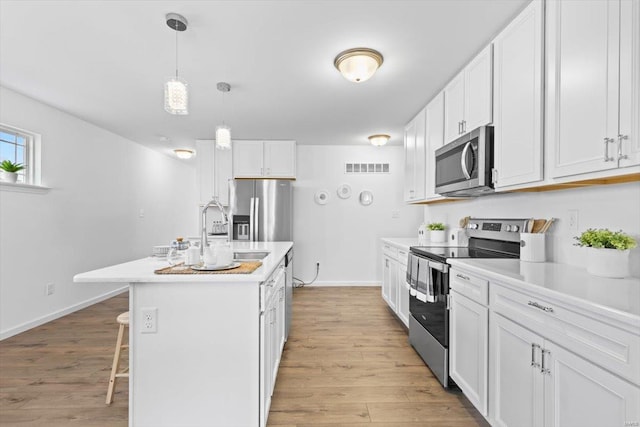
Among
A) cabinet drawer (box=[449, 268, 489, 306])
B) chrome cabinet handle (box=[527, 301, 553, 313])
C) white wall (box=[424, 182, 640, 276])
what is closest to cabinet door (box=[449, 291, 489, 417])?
cabinet drawer (box=[449, 268, 489, 306])

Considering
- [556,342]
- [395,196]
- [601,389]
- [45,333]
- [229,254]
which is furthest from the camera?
[395,196]

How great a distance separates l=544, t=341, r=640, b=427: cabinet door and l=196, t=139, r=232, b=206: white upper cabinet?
4.32 metres

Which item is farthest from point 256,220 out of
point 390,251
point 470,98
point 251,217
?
point 470,98

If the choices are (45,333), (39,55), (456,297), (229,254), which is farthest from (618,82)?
(45,333)

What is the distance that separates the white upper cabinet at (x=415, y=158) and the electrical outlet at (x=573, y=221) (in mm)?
1578

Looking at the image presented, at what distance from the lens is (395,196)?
5340mm

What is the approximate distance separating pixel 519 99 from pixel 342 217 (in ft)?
12.0

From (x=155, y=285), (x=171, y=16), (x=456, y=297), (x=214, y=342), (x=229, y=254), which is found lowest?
(x=214, y=342)

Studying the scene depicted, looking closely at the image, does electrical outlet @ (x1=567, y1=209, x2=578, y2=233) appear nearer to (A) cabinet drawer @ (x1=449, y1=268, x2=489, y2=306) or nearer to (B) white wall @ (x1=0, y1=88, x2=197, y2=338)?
(A) cabinet drawer @ (x1=449, y1=268, x2=489, y2=306)

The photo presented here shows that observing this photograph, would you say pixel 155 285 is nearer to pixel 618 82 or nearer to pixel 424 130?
pixel 618 82

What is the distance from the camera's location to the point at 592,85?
4.45 ft

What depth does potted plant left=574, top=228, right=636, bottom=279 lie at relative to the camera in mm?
1334

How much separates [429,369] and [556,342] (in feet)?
4.76

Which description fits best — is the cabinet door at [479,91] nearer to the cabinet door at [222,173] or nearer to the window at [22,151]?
the cabinet door at [222,173]
